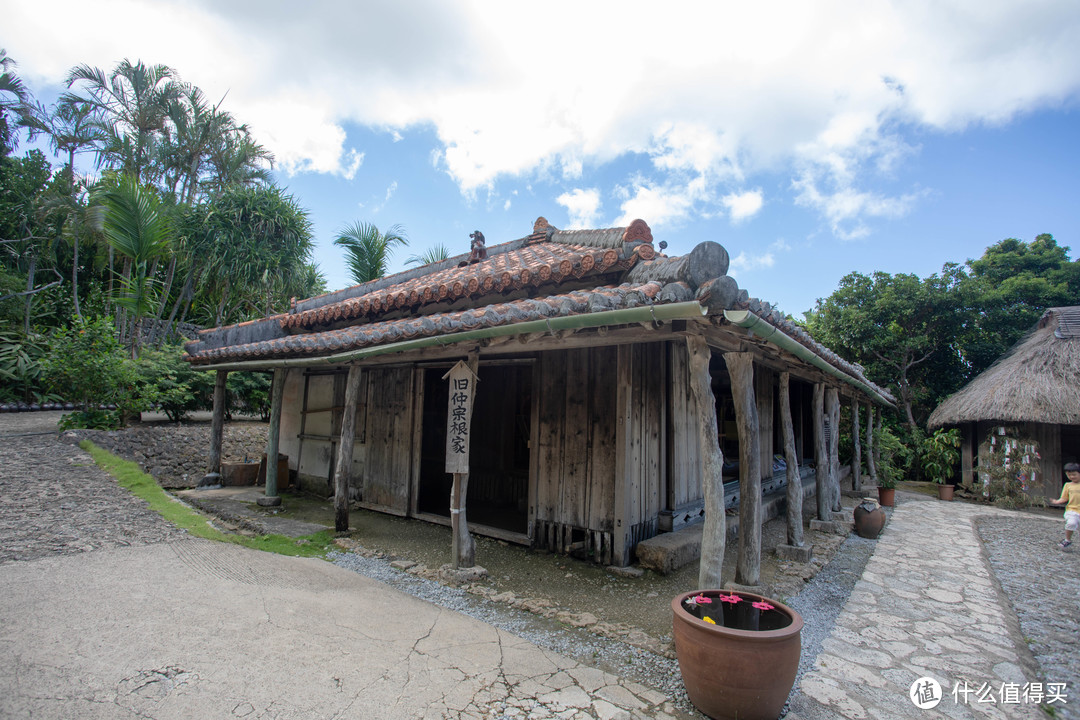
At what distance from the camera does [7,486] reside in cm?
619

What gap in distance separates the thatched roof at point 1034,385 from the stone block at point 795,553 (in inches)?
362

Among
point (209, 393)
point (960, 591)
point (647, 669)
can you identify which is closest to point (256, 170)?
point (209, 393)

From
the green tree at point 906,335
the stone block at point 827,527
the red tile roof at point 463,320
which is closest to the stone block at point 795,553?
the stone block at point 827,527

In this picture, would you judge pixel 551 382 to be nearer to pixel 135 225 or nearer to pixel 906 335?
pixel 135 225

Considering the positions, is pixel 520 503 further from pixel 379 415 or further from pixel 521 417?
pixel 379 415

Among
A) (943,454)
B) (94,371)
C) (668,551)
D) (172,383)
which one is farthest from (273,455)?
(943,454)

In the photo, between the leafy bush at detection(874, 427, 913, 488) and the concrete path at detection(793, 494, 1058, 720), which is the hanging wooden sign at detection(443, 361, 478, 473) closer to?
the concrete path at detection(793, 494, 1058, 720)

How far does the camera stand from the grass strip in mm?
5422

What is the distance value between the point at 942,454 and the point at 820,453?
9.15 meters

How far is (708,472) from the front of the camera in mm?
3592

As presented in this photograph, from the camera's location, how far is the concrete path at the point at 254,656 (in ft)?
8.36

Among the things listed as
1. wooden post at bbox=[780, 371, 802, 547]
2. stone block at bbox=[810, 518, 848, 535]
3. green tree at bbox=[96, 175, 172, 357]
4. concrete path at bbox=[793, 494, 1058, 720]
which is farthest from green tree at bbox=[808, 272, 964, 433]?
green tree at bbox=[96, 175, 172, 357]

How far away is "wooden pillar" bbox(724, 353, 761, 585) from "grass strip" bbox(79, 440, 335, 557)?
4.38 meters

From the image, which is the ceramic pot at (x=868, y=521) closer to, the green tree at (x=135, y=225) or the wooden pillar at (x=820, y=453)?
the wooden pillar at (x=820, y=453)
